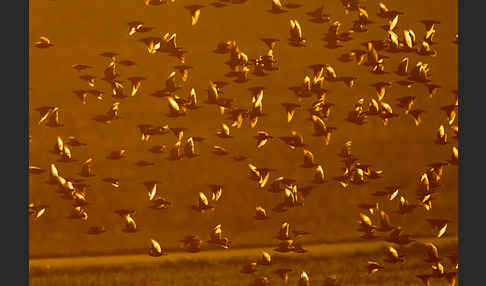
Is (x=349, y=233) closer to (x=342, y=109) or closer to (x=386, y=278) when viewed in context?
(x=386, y=278)

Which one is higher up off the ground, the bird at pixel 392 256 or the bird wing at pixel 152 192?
the bird wing at pixel 152 192

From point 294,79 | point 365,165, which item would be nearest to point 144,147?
point 294,79

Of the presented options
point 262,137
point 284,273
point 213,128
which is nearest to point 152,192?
point 213,128

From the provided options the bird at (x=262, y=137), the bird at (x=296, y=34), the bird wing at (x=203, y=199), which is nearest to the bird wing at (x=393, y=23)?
the bird at (x=296, y=34)

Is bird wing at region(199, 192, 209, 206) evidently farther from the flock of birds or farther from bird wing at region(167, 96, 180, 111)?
bird wing at region(167, 96, 180, 111)

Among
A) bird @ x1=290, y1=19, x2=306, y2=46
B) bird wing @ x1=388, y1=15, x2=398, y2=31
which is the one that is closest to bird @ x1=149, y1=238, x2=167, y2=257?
bird @ x1=290, y1=19, x2=306, y2=46

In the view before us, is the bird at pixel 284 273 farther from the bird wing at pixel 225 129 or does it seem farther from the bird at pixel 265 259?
the bird wing at pixel 225 129

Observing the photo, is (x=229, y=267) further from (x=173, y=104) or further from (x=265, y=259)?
(x=173, y=104)
